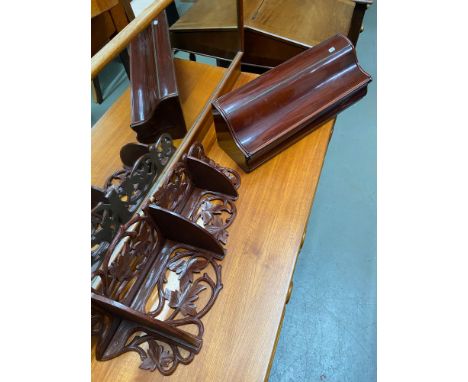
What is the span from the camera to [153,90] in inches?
30.3

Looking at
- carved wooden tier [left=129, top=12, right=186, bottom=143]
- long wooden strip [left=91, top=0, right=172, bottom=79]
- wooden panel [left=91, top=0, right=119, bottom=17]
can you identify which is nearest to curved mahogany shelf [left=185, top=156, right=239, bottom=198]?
carved wooden tier [left=129, top=12, right=186, bottom=143]

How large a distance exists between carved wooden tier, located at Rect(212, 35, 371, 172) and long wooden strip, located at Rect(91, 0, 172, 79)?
0.80 feet

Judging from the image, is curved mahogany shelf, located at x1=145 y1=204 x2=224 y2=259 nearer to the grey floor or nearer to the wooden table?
the wooden table

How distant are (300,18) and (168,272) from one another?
134 cm

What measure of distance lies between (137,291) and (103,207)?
0.19 m

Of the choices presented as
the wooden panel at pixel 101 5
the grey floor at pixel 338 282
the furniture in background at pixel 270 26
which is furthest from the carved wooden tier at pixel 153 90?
the grey floor at pixel 338 282

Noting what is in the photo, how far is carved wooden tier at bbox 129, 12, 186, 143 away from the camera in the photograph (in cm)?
74

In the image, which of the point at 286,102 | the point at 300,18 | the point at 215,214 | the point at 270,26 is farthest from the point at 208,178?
the point at 300,18

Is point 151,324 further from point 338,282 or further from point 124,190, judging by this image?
point 338,282

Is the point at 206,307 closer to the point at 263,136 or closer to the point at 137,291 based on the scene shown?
the point at 137,291

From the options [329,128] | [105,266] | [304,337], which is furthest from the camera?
[304,337]

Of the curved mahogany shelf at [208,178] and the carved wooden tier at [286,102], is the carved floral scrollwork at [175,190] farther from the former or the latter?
the carved wooden tier at [286,102]

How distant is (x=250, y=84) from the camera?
0.85m
